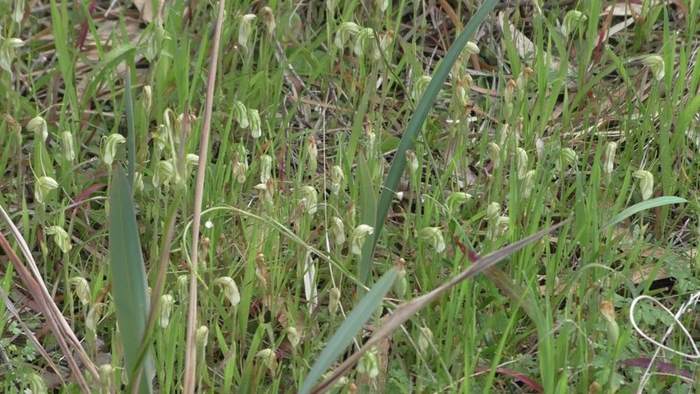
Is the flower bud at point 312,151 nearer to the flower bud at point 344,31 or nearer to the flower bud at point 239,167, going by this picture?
the flower bud at point 239,167

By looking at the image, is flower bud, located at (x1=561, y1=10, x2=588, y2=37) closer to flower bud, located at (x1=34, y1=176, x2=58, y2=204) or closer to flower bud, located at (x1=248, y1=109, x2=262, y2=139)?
flower bud, located at (x1=248, y1=109, x2=262, y2=139)

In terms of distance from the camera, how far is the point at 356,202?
2.42 metres

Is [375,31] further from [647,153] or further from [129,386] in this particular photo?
[129,386]

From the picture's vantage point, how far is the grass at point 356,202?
78.8 inches

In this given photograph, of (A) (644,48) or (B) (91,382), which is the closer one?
(B) (91,382)

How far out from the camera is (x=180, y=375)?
6.64 feet

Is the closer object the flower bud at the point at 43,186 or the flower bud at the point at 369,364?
the flower bud at the point at 369,364

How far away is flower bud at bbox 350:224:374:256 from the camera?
200 cm

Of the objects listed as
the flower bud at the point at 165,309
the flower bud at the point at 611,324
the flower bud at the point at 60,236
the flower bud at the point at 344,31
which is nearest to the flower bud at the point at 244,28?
the flower bud at the point at 344,31

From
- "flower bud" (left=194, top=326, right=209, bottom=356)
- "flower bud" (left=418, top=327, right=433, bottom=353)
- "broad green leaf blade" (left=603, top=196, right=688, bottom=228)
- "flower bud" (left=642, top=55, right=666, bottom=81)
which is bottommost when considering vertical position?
"flower bud" (left=418, top=327, right=433, bottom=353)

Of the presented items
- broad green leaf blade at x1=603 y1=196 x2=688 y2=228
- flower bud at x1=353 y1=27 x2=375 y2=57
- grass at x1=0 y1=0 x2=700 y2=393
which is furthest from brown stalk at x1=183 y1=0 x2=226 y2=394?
flower bud at x1=353 y1=27 x2=375 y2=57

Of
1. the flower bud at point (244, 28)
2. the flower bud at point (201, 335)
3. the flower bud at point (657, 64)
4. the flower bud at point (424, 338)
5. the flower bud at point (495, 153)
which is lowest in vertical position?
the flower bud at point (424, 338)


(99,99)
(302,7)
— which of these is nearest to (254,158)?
(99,99)

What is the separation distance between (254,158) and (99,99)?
2.00 ft
